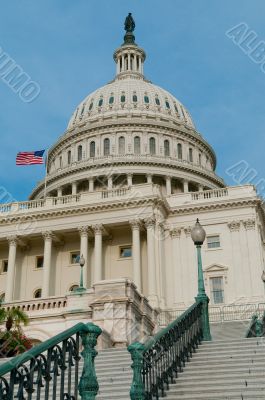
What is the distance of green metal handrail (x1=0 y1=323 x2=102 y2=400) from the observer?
6.92 metres

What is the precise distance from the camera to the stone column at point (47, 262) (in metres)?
48.6

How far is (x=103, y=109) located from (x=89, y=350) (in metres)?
78.5

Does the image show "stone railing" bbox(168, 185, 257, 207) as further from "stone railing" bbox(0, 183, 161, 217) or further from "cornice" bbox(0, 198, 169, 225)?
"stone railing" bbox(0, 183, 161, 217)

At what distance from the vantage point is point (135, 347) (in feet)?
34.0

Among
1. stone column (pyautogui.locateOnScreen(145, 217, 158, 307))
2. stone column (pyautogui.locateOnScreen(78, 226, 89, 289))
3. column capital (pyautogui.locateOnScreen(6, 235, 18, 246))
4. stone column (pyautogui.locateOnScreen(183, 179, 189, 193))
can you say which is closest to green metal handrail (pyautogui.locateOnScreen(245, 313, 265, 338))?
stone column (pyautogui.locateOnScreen(145, 217, 158, 307))

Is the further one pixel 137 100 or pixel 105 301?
pixel 137 100

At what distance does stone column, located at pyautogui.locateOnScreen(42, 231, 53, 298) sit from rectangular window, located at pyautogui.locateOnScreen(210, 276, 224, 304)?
14144mm

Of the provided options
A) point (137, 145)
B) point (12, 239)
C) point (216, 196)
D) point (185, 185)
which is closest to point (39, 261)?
point (12, 239)

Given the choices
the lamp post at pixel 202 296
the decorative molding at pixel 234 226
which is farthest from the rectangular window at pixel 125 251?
the lamp post at pixel 202 296

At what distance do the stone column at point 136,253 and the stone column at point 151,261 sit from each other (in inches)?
31.6

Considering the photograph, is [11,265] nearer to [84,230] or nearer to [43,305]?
[84,230]

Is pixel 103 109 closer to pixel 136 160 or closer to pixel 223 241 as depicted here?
pixel 136 160

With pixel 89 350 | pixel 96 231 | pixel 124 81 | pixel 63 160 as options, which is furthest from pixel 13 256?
pixel 124 81

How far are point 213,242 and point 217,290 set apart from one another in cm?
440
